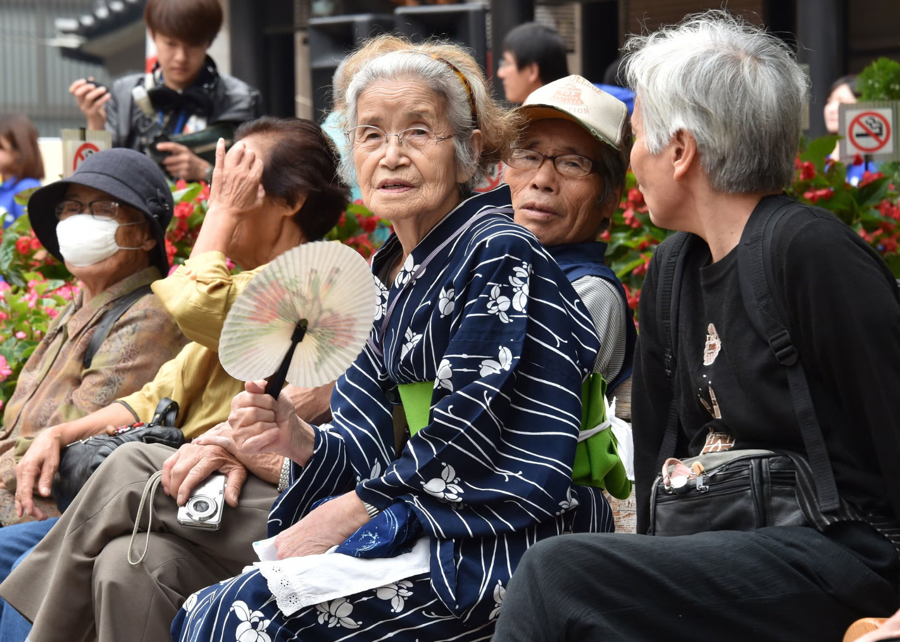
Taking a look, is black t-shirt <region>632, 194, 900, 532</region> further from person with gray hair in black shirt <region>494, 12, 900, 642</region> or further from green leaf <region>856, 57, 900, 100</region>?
green leaf <region>856, 57, 900, 100</region>

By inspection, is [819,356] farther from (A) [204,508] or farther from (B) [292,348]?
(A) [204,508]

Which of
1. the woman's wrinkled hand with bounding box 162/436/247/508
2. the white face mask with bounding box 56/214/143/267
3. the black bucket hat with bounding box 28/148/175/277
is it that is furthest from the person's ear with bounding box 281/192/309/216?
the woman's wrinkled hand with bounding box 162/436/247/508

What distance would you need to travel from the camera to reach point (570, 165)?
377cm

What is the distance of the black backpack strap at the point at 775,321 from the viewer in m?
2.36

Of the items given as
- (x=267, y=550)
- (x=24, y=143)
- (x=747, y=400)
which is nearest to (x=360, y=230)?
(x=267, y=550)

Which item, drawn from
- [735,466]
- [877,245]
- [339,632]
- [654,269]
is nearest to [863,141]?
[877,245]

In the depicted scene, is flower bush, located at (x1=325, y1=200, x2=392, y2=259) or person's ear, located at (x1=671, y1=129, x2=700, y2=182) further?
flower bush, located at (x1=325, y1=200, x2=392, y2=259)

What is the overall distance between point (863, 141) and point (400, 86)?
326cm

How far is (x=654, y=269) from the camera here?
9.57 feet

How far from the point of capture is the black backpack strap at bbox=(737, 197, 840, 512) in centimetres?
236

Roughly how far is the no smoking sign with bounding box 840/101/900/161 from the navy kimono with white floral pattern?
10.5ft

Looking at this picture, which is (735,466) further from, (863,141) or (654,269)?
(863,141)

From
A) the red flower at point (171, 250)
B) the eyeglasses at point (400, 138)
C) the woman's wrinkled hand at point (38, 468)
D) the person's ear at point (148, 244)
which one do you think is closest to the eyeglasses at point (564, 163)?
the eyeglasses at point (400, 138)

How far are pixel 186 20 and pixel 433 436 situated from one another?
3.97 m
